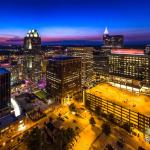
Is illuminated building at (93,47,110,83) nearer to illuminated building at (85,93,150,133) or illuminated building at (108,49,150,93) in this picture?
illuminated building at (108,49,150,93)

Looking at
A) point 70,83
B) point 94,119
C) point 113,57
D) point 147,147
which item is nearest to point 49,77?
point 70,83

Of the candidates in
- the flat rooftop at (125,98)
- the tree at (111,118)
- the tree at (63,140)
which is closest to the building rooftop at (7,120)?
the tree at (63,140)

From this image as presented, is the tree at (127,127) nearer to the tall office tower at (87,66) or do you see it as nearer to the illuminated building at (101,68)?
the tall office tower at (87,66)

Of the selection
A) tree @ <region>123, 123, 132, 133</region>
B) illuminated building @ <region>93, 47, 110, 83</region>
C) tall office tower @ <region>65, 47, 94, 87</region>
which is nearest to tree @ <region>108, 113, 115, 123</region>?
tree @ <region>123, 123, 132, 133</region>

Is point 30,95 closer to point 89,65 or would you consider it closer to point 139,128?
point 89,65

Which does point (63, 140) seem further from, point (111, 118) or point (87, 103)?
point (87, 103)
